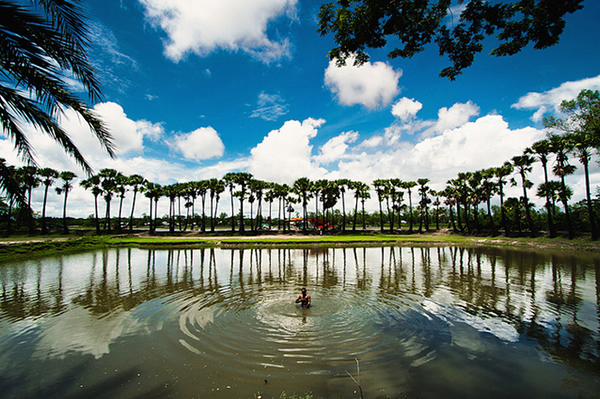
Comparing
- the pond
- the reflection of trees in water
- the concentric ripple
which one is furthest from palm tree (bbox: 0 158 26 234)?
the reflection of trees in water

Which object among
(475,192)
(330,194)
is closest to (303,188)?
(330,194)

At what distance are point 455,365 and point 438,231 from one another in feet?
222

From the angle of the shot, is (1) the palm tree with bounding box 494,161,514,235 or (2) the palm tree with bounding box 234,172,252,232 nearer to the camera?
(1) the palm tree with bounding box 494,161,514,235

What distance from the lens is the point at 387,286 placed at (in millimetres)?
14320

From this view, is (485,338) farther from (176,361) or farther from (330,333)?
(176,361)

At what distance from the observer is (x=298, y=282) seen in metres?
15.5

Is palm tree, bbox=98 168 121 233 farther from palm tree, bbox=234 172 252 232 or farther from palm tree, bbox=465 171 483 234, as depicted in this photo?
palm tree, bbox=465 171 483 234

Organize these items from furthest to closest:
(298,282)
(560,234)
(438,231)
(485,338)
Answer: (438,231) → (560,234) → (298,282) → (485,338)

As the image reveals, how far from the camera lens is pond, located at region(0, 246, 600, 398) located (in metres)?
5.49

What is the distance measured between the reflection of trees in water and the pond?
105 mm

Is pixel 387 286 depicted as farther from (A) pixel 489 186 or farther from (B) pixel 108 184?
(B) pixel 108 184

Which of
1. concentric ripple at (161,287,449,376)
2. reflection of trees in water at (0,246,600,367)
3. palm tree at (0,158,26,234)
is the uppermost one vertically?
palm tree at (0,158,26,234)

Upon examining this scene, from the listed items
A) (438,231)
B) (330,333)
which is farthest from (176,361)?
(438,231)

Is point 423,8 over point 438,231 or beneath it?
over
